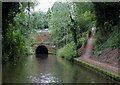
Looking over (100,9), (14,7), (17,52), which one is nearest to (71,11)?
(100,9)

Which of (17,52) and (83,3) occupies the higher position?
(83,3)

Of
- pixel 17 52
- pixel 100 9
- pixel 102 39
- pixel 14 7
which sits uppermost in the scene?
pixel 100 9

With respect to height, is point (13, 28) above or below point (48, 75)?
above

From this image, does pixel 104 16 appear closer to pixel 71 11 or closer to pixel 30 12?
pixel 71 11

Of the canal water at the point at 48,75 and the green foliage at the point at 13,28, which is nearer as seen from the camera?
the canal water at the point at 48,75

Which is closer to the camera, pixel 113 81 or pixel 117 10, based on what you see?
pixel 113 81

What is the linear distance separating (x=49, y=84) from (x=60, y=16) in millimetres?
13965

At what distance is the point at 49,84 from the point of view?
24.1 feet

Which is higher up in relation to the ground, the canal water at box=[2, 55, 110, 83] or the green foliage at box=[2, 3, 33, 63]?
the green foliage at box=[2, 3, 33, 63]

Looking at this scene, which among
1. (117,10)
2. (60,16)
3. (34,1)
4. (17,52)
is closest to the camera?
(34,1)

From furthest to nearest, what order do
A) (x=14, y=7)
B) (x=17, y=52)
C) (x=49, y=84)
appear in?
(x=17, y=52) → (x=14, y=7) → (x=49, y=84)

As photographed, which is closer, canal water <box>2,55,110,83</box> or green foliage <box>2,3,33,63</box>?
canal water <box>2,55,110,83</box>

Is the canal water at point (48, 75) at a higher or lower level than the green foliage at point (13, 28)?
lower

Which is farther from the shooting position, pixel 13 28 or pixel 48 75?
pixel 13 28
